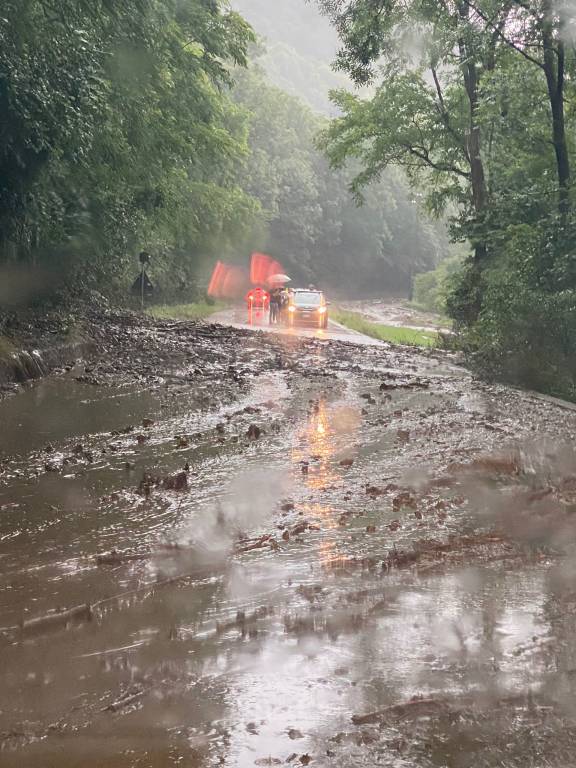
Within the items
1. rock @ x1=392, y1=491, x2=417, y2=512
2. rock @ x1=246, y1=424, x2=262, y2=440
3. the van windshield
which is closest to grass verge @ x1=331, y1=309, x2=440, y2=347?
the van windshield

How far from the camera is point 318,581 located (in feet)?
16.7

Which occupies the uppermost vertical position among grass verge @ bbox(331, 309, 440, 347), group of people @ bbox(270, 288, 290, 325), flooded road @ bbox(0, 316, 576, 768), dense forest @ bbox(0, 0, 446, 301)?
dense forest @ bbox(0, 0, 446, 301)

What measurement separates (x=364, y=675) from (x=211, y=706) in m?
0.77

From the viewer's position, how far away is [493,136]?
20609mm

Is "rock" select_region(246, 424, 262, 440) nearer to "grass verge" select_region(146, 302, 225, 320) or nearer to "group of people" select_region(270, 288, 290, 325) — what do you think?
"group of people" select_region(270, 288, 290, 325)

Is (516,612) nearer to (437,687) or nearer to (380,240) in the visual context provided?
(437,687)

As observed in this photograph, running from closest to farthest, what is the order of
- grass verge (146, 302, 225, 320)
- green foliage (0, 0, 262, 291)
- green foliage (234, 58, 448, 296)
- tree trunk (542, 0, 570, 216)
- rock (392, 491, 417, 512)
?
rock (392, 491, 417, 512), green foliage (0, 0, 262, 291), tree trunk (542, 0, 570, 216), grass verge (146, 302, 225, 320), green foliage (234, 58, 448, 296)

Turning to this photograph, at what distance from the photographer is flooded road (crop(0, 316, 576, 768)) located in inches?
130

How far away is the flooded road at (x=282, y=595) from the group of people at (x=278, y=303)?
23.3m

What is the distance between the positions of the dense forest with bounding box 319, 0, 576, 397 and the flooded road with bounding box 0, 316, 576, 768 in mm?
5209

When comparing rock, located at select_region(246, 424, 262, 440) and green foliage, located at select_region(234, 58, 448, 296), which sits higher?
green foliage, located at select_region(234, 58, 448, 296)

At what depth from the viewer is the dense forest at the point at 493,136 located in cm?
1478

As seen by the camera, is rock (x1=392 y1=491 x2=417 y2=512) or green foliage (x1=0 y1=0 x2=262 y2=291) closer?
rock (x1=392 y1=491 x2=417 y2=512)

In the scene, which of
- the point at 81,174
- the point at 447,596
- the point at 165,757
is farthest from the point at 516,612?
the point at 81,174
